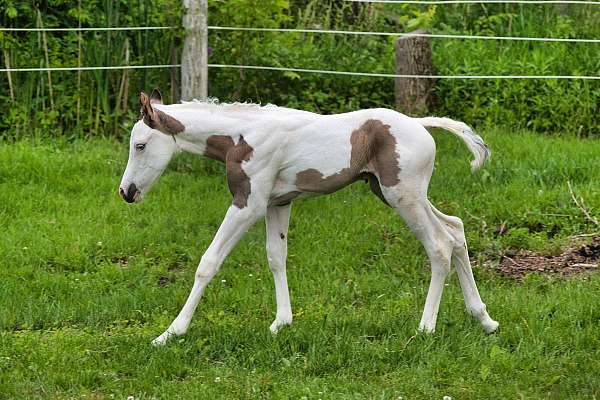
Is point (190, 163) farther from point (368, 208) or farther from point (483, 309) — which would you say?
point (483, 309)

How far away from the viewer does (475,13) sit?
13492 mm

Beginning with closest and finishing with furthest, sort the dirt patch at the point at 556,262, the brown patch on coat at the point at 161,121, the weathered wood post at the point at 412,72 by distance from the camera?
the brown patch on coat at the point at 161,121, the dirt patch at the point at 556,262, the weathered wood post at the point at 412,72

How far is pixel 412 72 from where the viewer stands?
445 inches

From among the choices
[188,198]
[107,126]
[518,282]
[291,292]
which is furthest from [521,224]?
[107,126]

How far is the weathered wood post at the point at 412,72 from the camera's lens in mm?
11227

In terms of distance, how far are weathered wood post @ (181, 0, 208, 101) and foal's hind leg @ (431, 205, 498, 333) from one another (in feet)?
13.9

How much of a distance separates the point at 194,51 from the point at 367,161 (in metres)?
4.35

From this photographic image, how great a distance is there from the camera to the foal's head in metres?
6.61

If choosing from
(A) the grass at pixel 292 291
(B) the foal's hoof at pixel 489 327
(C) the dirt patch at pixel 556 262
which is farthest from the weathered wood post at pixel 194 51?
(B) the foal's hoof at pixel 489 327

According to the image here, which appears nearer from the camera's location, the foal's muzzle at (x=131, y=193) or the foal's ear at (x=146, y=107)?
the foal's ear at (x=146, y=107)

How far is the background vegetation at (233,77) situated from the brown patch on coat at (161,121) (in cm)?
417

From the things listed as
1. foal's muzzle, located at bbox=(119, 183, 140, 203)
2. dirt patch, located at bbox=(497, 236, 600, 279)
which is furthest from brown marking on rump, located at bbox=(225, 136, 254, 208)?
dirt patch, located at bbox=(497, 236, 600, 279)

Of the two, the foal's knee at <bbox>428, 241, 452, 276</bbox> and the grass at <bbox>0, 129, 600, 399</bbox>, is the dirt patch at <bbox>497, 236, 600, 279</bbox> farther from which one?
the foal's knee at <bbox>428, 241, 452, 276</bbox>

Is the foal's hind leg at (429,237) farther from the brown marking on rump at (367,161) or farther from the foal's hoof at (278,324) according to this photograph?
the foal's hoof at (278,324)
